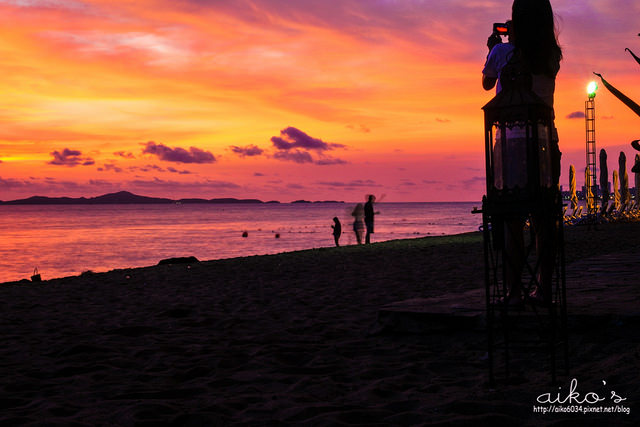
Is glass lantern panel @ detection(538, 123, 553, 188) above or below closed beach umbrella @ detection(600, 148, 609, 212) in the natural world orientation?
below

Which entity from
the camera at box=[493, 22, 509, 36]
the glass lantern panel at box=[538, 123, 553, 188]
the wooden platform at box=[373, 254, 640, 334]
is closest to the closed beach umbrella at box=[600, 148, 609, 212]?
the wooden platform at box=[373, 254, 640, 334]

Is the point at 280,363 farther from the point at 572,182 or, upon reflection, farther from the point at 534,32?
the point at 572,182

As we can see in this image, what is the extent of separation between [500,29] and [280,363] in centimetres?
309

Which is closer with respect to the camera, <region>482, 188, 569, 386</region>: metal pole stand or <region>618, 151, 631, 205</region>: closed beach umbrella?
<region>482, 188, 569, 386</region>: metal pole stand

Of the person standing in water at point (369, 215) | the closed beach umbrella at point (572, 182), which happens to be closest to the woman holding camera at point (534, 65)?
the person standing in water at point (369, 215)

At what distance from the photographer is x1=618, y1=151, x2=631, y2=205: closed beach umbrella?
99.5 feet

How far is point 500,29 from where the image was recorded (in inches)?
171

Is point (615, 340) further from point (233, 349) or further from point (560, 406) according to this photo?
point (233, 349)

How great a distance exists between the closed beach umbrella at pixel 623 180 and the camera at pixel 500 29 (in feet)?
98.1

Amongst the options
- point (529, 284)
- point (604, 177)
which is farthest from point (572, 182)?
point (529, 284)

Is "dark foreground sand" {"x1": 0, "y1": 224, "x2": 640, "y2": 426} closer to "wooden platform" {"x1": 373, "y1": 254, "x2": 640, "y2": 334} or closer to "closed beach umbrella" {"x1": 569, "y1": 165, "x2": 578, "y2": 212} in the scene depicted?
"wooden platform" {"x1": 373, "y1": 254, "x2": 640, "y2": 334}

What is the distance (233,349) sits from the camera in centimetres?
471

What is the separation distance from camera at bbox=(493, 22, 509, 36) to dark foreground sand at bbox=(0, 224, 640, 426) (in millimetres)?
2235

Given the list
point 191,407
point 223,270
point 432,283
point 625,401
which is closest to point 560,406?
point 625,401
